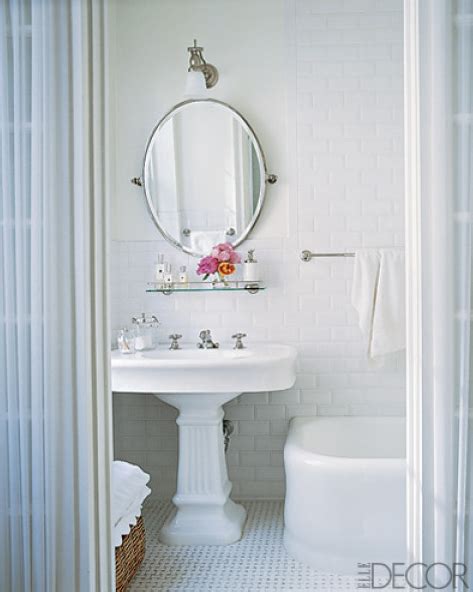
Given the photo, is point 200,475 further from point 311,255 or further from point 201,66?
point 201,66

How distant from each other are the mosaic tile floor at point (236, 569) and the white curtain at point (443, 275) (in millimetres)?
1212

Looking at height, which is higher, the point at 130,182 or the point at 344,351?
the point at 130,182

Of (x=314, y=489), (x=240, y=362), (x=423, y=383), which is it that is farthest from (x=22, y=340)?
(x=314, y=489)

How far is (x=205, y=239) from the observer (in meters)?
3.74

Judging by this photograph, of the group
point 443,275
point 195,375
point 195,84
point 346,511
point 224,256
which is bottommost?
point 346,511

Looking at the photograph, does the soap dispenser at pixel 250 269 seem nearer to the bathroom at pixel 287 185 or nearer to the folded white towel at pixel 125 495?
the bathroom at pixel 287 185

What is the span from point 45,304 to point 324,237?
2159 mm

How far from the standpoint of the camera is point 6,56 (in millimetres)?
1812

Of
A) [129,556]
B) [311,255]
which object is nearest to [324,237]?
[311,255]

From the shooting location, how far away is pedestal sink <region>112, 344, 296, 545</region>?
3.08m

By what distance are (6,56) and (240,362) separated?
65.6 inches

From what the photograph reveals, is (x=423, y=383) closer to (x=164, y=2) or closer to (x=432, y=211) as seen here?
(x=432, y=211)

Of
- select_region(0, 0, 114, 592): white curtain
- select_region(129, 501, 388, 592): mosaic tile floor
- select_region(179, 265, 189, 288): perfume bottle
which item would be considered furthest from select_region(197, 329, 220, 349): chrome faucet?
select_region(0, 0, 114, 592): white curtain

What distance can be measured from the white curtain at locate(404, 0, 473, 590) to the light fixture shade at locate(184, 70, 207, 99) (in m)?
1.98
